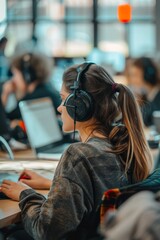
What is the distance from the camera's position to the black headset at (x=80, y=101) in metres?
1.75

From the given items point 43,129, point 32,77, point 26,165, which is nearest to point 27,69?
point 32,77

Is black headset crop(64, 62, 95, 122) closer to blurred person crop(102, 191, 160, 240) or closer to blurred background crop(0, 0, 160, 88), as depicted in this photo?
blurred person crop(102, 191, 160, 240)

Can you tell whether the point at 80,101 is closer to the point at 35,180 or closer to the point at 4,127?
the point at 35,180

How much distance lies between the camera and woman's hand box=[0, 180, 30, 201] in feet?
5.91

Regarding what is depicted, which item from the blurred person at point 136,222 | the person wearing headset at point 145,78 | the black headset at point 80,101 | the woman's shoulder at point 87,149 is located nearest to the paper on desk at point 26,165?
the black headset at point 80,101

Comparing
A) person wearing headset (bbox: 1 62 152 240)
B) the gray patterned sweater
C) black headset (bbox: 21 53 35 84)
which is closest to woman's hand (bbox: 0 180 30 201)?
person wearing headset (bbox: 1 62 152 240)

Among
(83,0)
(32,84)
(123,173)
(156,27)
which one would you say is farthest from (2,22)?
(83,0)

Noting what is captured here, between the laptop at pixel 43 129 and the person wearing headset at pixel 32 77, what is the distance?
1.47ft

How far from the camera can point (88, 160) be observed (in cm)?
163

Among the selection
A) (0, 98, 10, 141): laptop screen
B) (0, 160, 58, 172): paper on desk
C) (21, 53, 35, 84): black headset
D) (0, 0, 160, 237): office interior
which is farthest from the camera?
(0, 0, 160, 237): office interior

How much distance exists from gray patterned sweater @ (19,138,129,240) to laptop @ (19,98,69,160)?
96 cm

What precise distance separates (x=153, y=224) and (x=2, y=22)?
2.19 m

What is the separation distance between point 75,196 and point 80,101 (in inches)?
12.9

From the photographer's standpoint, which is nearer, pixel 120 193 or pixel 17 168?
pixel 120 193
